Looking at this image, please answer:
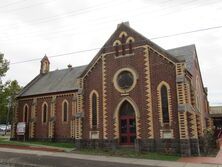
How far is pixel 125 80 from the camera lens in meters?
24.2

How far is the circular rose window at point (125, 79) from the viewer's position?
23938mm

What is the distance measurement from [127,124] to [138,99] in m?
2.59

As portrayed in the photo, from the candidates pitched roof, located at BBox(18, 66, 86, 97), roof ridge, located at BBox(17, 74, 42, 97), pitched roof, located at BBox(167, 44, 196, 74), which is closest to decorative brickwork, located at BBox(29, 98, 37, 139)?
pitched roof, located at BBox(18, 66, 86, 97)

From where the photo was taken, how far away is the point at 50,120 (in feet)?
107

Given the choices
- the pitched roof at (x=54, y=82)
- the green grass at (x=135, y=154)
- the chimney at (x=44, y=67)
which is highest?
the chimney at (x=44, y=67)

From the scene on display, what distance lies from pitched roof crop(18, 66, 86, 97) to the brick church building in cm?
715

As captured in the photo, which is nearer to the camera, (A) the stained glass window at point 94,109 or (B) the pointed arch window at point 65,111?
(A) the stained glass window at point 94,109

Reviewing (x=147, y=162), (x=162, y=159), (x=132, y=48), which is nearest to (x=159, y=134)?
(x=162, y=159)

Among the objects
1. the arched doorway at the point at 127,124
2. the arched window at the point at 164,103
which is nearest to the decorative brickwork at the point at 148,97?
the arched window at the point at 164,103

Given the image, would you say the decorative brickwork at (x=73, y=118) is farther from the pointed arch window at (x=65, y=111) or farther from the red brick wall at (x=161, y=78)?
the red brick wall at (x=161, y=78)

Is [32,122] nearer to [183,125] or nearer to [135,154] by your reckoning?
[135,154]

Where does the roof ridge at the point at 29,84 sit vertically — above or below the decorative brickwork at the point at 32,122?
above

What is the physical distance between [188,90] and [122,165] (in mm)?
8929

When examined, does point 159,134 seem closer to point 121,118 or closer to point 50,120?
point 121,118
